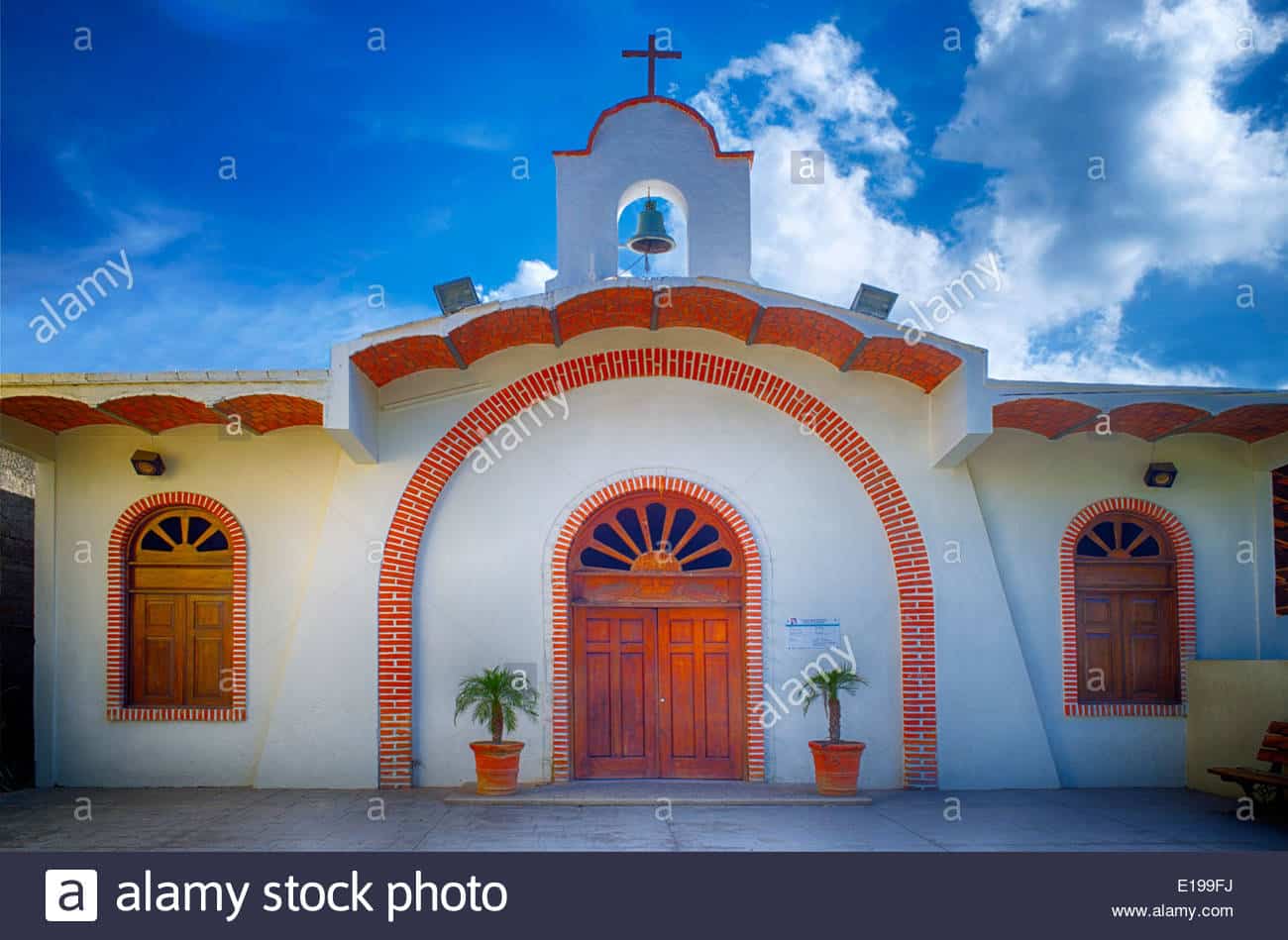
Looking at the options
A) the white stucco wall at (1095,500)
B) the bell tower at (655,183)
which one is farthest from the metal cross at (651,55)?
the white stucco wall at (1095,500)

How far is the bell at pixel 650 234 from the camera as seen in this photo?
1179 cm

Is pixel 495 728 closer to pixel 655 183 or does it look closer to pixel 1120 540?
pixel 655 183

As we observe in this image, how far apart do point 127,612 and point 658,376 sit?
241 inches

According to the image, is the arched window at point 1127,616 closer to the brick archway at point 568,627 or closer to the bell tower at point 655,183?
the brick archway at point 568,627

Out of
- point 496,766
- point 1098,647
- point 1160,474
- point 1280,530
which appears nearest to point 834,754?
point 496,766

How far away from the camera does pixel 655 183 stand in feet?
40.0

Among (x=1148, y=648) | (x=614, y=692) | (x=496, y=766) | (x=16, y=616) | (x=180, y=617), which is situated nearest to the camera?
(x=496, y=766)

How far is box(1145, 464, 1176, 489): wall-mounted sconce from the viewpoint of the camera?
11914 mm

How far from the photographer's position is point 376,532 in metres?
11.5

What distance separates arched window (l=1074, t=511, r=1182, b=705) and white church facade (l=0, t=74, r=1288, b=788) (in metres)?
0.04

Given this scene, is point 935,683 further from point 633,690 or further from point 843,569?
point 633,690

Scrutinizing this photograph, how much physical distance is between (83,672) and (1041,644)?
393 inches

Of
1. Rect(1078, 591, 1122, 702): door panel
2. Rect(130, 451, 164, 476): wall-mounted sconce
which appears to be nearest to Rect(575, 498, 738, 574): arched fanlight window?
Rect(1078, 591, 1122, 702): door panel
